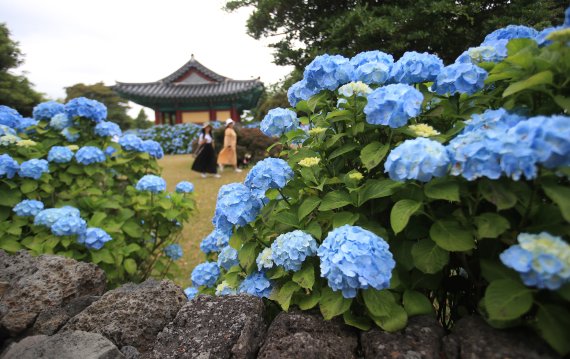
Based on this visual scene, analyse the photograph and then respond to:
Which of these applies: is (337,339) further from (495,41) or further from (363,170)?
(495,41)

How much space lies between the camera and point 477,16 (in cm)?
621

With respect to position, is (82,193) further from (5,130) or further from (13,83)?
(13,83)

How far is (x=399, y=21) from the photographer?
609cm

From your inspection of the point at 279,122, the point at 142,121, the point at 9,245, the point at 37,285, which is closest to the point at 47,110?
the point at 9,245

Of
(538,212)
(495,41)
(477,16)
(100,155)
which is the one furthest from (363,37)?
(538,212)

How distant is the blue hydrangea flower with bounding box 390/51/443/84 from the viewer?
1397 millimetres

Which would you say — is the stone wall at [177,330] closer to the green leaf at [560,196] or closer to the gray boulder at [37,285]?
the gray boulder at [37,285]

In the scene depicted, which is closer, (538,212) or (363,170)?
(538,212)

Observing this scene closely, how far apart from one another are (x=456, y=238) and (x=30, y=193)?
2.97 m

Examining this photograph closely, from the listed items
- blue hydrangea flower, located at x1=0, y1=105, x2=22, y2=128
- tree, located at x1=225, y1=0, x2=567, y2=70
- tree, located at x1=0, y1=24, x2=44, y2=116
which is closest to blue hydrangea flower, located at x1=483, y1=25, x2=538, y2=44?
blue hydrangea flower, located at x1=0, y1=105, x2=22, y2=128

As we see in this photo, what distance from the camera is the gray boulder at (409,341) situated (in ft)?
3.39

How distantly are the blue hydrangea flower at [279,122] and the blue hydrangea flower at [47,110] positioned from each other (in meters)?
2.34

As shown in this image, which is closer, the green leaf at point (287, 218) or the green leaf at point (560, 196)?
the green leaf at point (560, 196)

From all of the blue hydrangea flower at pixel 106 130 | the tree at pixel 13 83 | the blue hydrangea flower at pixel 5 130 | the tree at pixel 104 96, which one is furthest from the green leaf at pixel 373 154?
the tree at pixel 104 96
